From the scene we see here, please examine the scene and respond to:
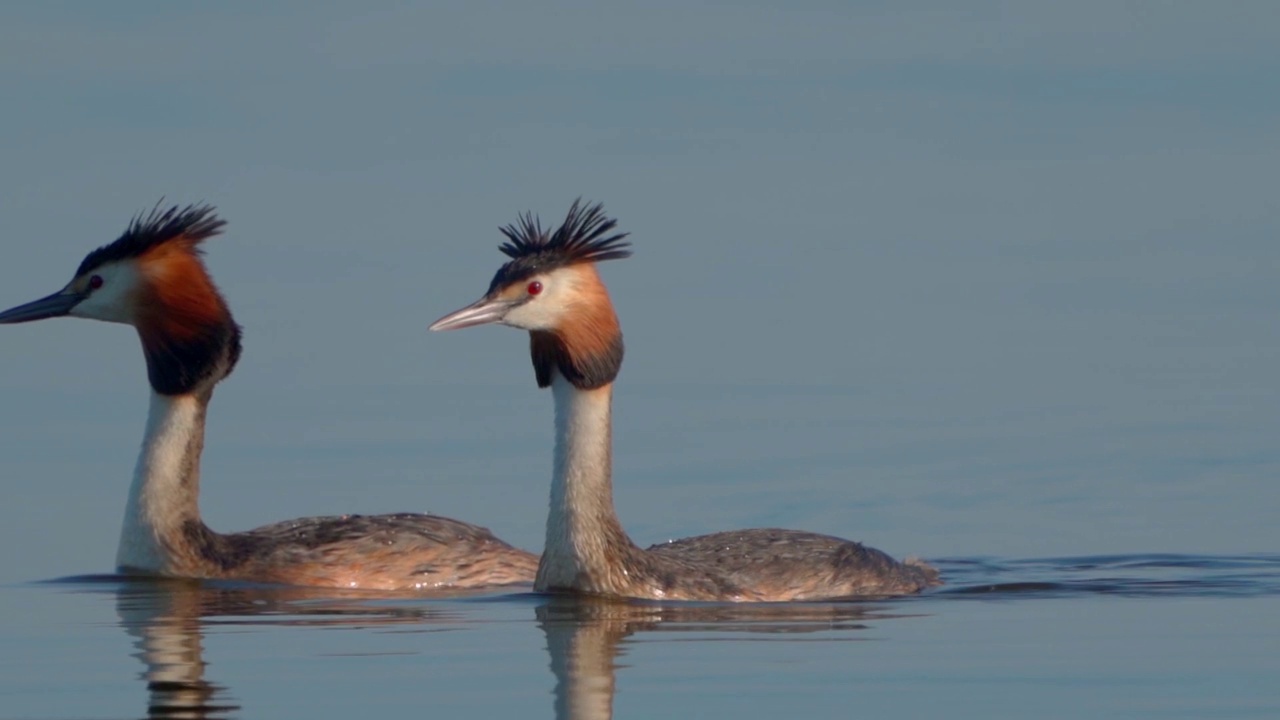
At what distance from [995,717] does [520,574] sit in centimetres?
660

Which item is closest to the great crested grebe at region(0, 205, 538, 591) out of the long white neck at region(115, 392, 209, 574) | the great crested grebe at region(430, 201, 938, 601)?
the long white neck at region(115, 392, 209, 574)

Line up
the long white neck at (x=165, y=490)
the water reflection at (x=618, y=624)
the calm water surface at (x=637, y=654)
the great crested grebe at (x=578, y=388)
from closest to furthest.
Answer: the calm water surface at (x=637, y=654), the water reflection at (x=618, y=624), the great crested grebe at (x=578, y=388), the long white neck at (x=165, y=490)

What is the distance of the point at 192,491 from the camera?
52.0 ft

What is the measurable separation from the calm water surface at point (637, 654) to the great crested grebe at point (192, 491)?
0.42 m

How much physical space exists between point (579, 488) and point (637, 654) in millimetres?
2380

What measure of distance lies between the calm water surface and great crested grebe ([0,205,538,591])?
16.7 inches

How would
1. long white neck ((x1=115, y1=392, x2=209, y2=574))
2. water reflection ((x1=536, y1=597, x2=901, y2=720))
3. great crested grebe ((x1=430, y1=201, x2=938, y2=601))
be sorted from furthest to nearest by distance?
long white neck ((x1=115, y1=392, x2=209, y2=574)), great crested grebe ((x1=430, y1=201, x2=938, y2=601)), water reflection ((x1=536, y1=597, x2=901, y2=720))

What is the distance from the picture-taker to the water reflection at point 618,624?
10547 mm

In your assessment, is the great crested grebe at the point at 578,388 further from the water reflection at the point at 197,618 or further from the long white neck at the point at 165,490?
the long white neck at the point at 165,490

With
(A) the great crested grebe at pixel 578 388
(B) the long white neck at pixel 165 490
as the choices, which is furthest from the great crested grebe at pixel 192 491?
(A) the great crested grebe at pixel 578 388

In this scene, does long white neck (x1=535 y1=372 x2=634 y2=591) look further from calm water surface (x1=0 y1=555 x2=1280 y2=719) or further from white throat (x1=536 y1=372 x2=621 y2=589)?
calm water surface (x1=0 y1=555 x2=1280 y2=719)

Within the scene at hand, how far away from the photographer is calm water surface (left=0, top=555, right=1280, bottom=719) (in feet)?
32.6

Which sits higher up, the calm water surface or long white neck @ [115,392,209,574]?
long white neck @ [115,392,209,574]

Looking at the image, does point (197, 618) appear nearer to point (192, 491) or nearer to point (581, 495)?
point (581, 495)
